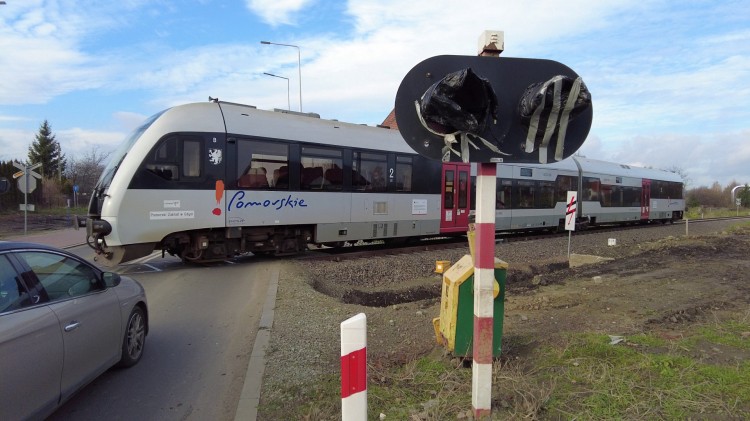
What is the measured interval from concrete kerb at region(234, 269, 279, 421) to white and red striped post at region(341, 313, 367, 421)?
4.81 ft

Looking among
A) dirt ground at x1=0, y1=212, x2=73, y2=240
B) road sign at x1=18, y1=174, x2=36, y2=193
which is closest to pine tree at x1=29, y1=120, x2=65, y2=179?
dirt ground at x1=0, y1=212, x2=73, y2=240

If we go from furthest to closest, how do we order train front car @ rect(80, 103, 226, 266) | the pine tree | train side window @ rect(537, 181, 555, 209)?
the pine tree → train side window @ rect(537, 181, 555, 209) → train front car @ rect(80, 103, 226, 266)

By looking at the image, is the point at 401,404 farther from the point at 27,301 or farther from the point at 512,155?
the point at 27,301

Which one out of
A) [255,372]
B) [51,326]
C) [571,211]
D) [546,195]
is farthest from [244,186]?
[546,195]

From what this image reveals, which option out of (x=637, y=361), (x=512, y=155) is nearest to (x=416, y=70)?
(x=512, y=155)

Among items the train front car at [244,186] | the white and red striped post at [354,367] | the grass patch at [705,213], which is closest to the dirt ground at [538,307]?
the train front car at [244,186]

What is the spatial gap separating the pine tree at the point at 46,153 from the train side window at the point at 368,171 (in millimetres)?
64703

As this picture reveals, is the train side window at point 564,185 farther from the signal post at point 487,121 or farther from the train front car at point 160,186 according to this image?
the signal post at point 487,121

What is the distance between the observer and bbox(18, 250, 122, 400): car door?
3.75 meters

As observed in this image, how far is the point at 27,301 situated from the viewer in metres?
3.47

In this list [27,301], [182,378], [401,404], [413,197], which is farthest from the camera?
[413,197]

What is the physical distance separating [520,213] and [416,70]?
17.5 meters

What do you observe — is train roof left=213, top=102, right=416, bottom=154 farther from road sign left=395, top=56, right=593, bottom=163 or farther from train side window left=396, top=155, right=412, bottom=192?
road sign left=395, top=56, right=593, bottom=163

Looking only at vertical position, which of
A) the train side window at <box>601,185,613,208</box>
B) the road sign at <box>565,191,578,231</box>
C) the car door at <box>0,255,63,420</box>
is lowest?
the car door at <box>0,255,63,420</box>
